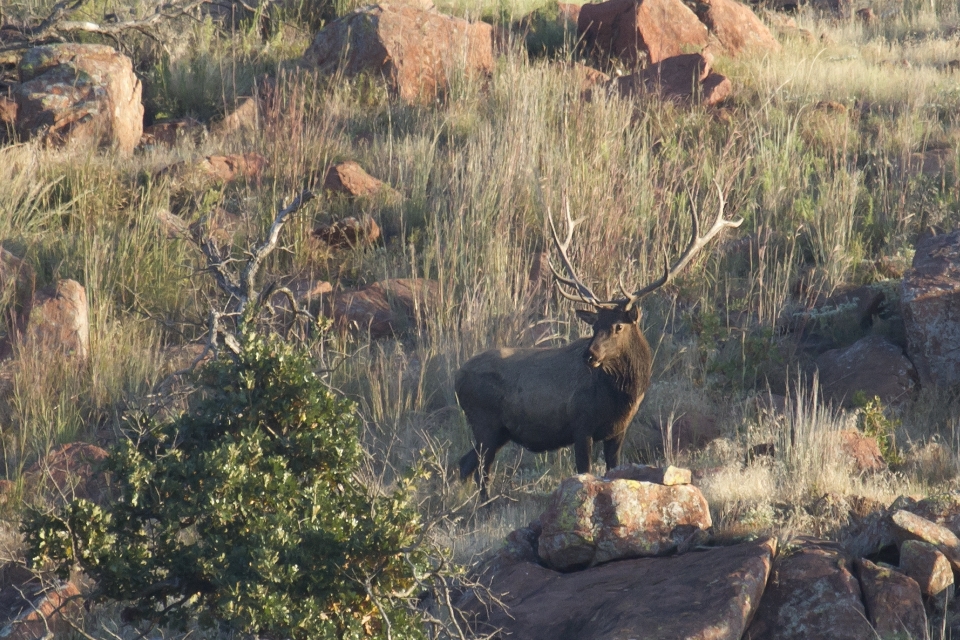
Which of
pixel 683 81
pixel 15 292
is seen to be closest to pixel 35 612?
pixel 15 292

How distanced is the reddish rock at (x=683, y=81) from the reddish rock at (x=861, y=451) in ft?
21.8

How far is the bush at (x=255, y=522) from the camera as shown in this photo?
3812mm

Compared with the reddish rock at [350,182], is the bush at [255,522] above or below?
above

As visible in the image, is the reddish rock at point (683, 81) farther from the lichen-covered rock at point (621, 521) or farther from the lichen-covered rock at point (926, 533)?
the lichen-covered rock at point (926, 533)

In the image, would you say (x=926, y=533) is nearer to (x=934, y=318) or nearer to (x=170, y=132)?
(x=934, y=318)

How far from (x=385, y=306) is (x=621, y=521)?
17.0ft

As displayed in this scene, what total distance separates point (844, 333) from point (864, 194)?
241 cm

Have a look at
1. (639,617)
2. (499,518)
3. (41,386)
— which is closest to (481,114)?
(41,386)

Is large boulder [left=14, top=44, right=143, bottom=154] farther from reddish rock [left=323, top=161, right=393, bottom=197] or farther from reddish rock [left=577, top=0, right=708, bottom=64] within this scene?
reddish rock [left=577, top=0, right=708, bottom=64]

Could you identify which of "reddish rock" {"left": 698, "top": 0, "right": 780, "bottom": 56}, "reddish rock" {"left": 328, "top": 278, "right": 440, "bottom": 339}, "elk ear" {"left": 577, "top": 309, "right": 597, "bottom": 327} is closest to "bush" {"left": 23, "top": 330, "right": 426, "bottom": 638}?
"elk ear" {"left": 577, "top": 309, "right": 597, "bottom": 327}

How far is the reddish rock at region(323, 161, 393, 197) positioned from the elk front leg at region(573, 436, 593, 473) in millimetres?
5425

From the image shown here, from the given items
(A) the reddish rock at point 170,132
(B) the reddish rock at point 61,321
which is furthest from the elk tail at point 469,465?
(A) the reddish rock at point 170,132

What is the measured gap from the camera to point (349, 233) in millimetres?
10789

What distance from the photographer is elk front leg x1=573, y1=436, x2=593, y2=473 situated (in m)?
6.57
